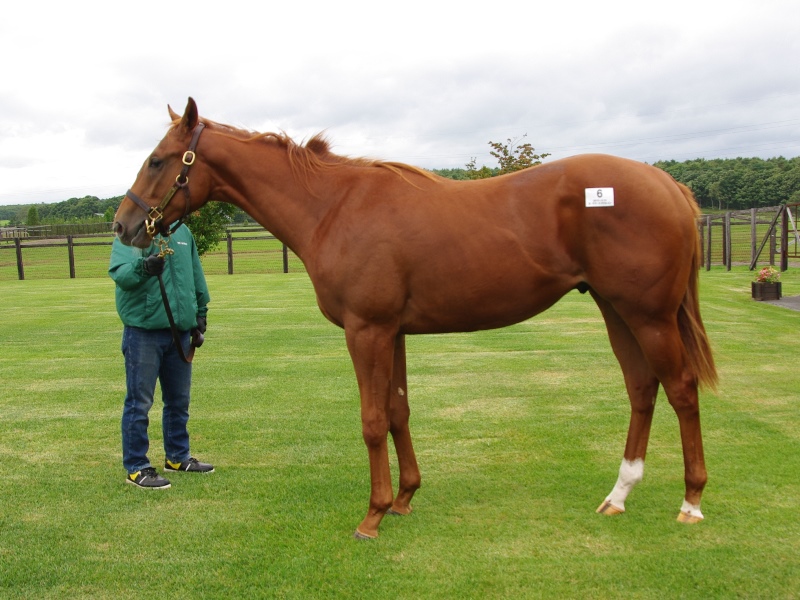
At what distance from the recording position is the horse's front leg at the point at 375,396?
3.79 m

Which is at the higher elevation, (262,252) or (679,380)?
(262,252)

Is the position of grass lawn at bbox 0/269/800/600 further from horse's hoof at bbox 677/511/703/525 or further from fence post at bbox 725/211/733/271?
fence post at bbox 725/211/733/271

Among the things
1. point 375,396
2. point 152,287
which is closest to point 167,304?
point 152,287

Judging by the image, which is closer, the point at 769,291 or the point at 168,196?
the point at 168,196

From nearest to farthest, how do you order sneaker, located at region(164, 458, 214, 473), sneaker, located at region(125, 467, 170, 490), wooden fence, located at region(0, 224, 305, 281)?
sneaker, located at region(125, 467, 170, 490), sneaker, located at region(164, 458, 214, 473), wooden fence, located at region(0, 224, 305, 281)

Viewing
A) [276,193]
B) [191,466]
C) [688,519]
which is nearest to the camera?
[688,519]

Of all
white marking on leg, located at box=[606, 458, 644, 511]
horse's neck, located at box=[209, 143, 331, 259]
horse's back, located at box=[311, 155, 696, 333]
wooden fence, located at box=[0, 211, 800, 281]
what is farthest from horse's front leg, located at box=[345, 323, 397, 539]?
wooden fence, located at box=[0, 211, 800, 281]

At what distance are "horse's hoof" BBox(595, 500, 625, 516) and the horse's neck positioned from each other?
2427 millimetres

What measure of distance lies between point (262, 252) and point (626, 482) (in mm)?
31485

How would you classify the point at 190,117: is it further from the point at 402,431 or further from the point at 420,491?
the point at 420,491

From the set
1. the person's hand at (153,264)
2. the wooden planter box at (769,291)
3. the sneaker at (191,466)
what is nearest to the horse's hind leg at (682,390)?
the person's hand at (153,264)

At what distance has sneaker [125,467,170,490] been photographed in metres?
4.77

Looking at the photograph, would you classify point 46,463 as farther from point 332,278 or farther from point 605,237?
point 605,237

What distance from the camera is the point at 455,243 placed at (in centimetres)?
378
